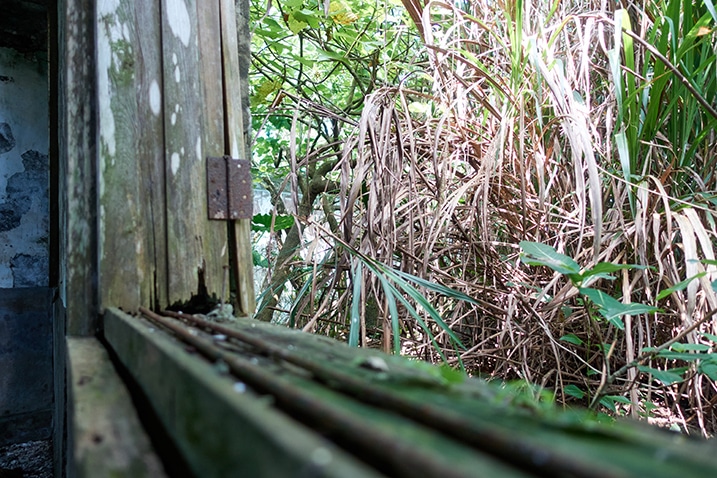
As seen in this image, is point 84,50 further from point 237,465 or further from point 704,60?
point 704,60

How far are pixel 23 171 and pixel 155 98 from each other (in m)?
2.52

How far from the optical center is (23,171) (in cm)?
307

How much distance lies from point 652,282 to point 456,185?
27.0 inches

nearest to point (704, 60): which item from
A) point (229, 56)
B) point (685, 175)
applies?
point (685, 175)

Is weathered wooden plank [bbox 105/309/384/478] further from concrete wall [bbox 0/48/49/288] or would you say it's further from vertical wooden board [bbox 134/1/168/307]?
concrete wall [bbox 0/48/49/288]

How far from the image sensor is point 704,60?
1553 millimetres

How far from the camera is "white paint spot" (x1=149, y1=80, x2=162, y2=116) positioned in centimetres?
108

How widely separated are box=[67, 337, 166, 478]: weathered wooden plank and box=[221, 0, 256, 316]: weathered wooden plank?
0.43 m

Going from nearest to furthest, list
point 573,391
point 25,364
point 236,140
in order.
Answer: point 236,140 → point 573,391 → point 25,364

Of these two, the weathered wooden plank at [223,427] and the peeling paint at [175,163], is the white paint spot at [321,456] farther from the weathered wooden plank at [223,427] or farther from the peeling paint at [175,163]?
the peeling paint at [175,163]

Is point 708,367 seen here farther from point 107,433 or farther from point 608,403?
point 107,433

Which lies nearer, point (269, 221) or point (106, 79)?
point (106, 79)

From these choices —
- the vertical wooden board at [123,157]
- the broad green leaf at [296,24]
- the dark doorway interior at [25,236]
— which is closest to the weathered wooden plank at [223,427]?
the vertical wooden board at [123,157]

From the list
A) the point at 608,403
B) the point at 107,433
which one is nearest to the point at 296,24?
the point at 608,403
